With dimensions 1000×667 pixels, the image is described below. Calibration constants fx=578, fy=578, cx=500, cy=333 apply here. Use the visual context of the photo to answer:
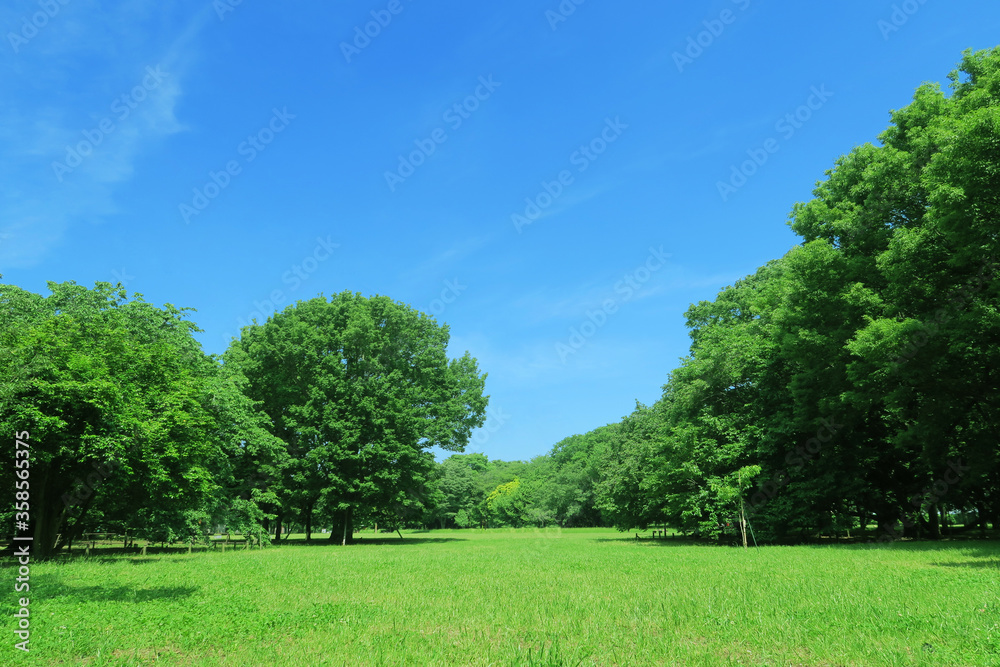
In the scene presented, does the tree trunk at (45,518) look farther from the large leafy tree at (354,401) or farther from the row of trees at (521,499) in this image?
the row of trees at (521,499)

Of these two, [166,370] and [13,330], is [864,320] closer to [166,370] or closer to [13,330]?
[166,370]

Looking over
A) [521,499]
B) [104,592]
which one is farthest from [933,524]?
[521,499]

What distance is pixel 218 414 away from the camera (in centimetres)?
3197

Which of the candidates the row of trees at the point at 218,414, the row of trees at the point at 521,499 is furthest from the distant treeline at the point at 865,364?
the row of trees at the point at 521,499

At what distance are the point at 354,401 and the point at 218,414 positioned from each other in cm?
1329

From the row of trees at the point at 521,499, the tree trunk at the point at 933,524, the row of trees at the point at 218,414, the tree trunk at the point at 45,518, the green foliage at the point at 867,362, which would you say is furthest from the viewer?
the row of trees at the point at 521,499

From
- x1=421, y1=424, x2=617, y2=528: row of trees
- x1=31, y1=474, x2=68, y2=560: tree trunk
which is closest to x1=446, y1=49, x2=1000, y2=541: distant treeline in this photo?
x1=31, y1=474, x2=68, y2=560: tree trunk

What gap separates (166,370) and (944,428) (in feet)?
110

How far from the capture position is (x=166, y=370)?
84.2 feet

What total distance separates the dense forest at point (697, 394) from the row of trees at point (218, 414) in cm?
14

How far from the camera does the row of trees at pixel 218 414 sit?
21.4 meters

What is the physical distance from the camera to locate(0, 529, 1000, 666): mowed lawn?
25.5ft

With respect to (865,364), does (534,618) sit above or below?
below

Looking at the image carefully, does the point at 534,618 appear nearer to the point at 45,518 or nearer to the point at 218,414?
the point at 45,518
